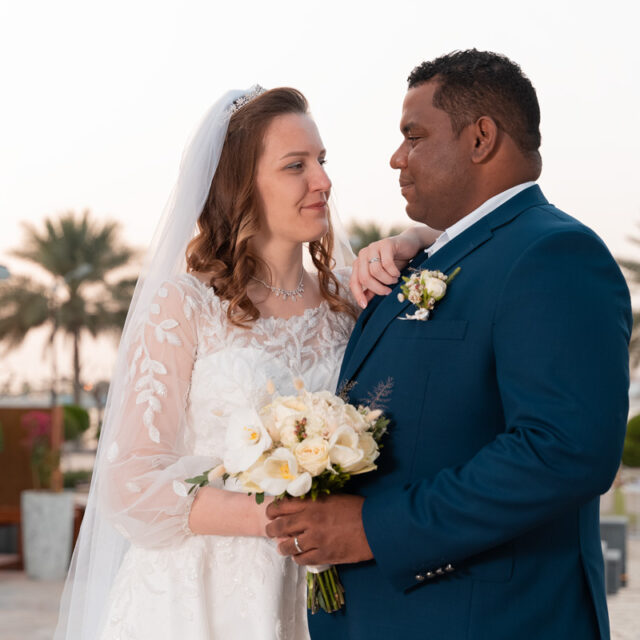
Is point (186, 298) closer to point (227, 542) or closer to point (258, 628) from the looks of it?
point (227, 542)

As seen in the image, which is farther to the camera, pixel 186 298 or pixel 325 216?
pixel 325 216

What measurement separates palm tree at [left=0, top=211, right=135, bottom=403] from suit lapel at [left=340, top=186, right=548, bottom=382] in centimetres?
2644

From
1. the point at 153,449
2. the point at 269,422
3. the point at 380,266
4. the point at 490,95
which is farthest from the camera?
the point at 153,449

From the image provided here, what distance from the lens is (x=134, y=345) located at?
3.23 meters

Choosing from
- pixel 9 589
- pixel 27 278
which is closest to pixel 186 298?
pixel 9 589

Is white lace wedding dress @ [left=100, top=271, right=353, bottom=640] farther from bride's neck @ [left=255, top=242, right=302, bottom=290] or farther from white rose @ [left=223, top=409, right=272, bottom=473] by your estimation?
Answer: white rose @ [left=223, top=409, right=272, bottom=473]

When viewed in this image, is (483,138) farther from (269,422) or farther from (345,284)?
(345,284)

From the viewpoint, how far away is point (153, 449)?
10.2 ft

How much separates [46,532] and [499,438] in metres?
13.6

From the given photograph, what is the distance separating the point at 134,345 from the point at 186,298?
26 centimetres

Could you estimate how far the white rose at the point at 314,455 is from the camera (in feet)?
7.53

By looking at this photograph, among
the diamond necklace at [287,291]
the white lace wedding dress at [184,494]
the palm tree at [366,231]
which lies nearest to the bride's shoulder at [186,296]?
the white lace wedding dress at [184,494]

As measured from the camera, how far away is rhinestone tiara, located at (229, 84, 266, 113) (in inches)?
147

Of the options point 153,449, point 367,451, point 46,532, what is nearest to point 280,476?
point 367,451
